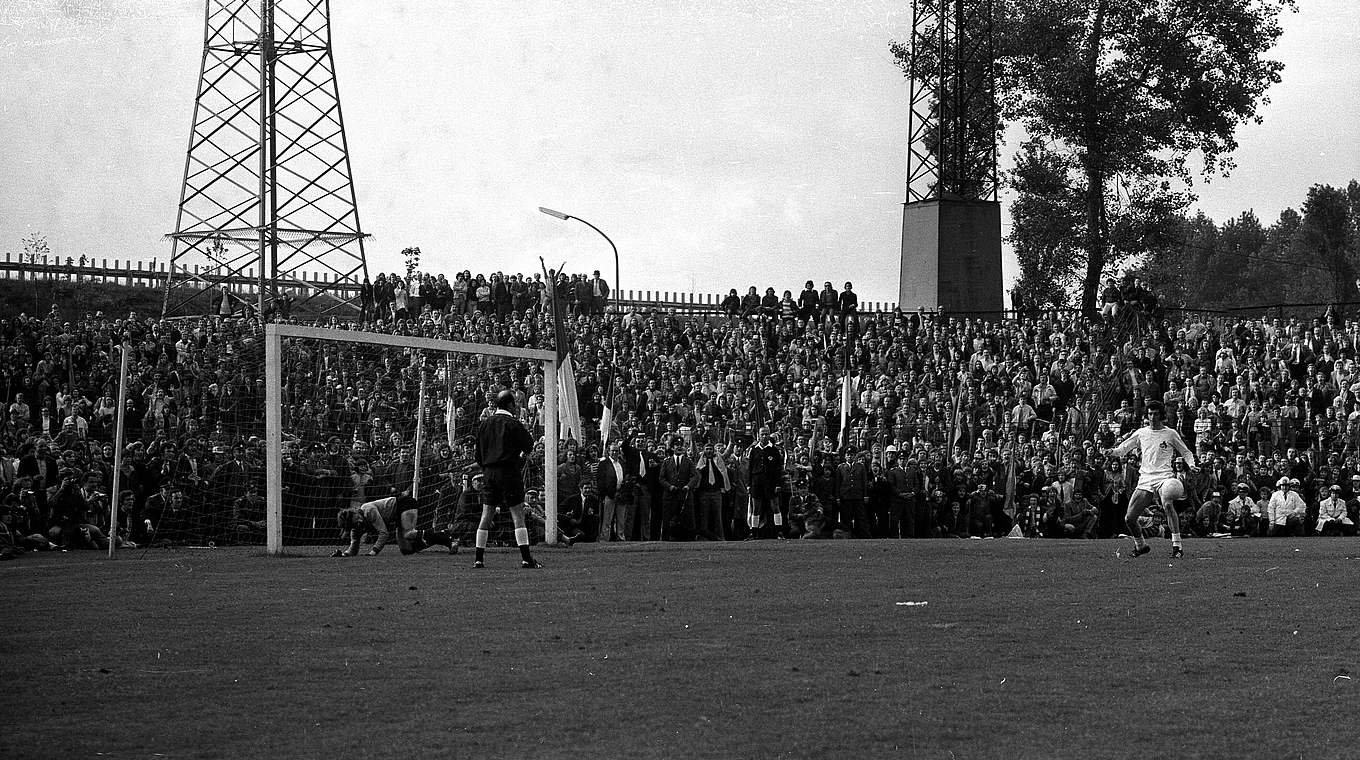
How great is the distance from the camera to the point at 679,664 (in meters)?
8.66

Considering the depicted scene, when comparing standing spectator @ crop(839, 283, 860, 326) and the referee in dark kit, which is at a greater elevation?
standing spectator @ crop(839, 283, 860, 326)

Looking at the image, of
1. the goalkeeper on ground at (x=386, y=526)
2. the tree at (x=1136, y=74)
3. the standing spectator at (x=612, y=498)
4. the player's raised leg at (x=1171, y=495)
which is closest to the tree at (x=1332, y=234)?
the tree at (x=1136, y=74)

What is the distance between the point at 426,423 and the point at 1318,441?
16.9 meters

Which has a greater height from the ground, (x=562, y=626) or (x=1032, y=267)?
(x=1032, y=267)

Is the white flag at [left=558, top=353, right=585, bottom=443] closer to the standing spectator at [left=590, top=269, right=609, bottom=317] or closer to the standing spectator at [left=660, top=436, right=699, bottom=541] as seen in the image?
the standing spectator at [left=660, top=436, right=699, bottom=541]

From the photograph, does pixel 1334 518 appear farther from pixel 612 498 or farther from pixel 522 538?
pixel 522 538

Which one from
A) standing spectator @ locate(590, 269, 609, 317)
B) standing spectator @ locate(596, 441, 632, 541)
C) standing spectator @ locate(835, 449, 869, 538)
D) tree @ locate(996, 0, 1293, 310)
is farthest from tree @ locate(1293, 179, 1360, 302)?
standing spectator @ locate(596, 441, 632, 541)

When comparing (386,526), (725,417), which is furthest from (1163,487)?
(725,417)

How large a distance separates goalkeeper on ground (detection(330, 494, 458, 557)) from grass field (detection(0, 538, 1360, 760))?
3063 millimetres

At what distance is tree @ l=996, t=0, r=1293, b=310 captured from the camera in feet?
160

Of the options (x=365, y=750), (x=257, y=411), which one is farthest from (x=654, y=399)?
(x=365, y=750)

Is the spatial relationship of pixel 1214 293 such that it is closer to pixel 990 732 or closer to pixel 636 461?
pixel 636 461

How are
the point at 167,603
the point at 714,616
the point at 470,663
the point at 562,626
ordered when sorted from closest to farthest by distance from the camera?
the point at 470,663
the point at 562,626
the point at 714,616
the point at 167,603

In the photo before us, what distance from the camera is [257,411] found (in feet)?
82.2
